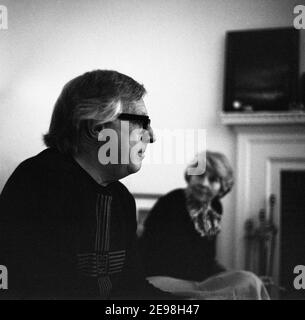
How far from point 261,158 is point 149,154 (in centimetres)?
56

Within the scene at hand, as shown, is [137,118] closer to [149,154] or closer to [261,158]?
[149,154]

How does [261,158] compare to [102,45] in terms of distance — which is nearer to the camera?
[102,45]

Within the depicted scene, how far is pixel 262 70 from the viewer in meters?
1.50

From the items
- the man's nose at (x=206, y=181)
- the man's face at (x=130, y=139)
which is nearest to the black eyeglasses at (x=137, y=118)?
the man's face at (x=130, y=139)

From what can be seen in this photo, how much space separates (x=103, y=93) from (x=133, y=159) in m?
0.16

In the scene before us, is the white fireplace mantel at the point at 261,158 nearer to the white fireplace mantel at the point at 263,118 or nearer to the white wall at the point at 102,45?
the white fireplace mantel at the point at 263,118

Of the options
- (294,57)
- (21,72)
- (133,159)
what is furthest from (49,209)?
(294,57)

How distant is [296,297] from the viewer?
3.15 feet

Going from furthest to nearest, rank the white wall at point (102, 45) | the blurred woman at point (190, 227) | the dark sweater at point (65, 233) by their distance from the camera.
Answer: the blurred woman at point (190, 227)
the white wall at point (102, 45)
the dark sweater at point (65, 233)

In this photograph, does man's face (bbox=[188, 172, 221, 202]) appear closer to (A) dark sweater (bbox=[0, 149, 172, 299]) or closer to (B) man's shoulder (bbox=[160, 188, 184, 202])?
(B) man's shoulder (bbox=[160, 188, 184, 202])

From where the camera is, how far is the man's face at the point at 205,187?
4.06ft

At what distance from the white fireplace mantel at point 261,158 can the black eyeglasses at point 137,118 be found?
456mm

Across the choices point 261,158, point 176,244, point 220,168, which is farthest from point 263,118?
point 176,244
